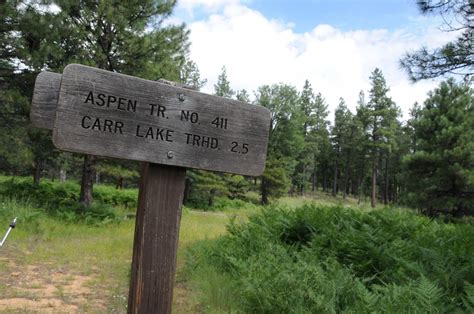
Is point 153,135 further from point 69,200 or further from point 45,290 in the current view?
point 69,200

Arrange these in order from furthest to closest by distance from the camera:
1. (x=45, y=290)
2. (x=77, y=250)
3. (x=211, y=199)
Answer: (x=211, y=199)
(x=77, y=250)
(x=45, y=290)

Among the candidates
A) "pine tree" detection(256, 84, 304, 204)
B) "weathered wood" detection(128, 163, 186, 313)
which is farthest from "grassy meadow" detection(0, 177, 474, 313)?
"pine tree" detection(256, 84, 304, 204)

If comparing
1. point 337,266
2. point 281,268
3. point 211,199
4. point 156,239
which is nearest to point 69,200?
point 281,268

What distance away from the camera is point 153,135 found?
1.92 metres

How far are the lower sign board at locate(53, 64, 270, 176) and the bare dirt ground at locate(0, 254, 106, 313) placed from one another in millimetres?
3484

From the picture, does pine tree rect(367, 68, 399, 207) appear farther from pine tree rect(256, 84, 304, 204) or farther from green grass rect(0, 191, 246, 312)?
green grass rect(0, 191, 246, 312)

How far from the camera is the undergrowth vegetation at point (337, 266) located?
362cm

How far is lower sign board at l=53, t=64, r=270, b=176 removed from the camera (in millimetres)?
1791

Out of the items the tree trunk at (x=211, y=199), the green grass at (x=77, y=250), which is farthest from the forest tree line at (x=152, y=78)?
the green grass at (x=77, y=250)

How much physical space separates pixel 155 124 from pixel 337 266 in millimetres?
3596

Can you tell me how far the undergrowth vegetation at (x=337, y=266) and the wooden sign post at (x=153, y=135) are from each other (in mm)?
1970

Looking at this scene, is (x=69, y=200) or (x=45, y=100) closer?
(x=45, y=100)

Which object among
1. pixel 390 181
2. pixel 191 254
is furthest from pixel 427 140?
pixel 390 181

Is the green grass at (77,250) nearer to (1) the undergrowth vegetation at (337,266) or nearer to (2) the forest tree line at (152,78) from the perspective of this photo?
(1) the undergrowth vegetation at (337,266)
